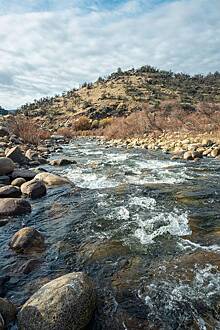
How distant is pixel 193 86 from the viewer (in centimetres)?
7350

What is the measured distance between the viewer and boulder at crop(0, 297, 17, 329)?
4.70 m

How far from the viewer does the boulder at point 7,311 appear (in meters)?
4.70

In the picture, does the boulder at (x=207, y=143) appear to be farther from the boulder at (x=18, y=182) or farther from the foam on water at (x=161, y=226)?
the foam on water at (x=161, y=226)

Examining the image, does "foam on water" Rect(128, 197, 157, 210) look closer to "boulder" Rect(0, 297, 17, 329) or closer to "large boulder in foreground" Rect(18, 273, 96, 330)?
"large boulder in foreground" Rect(18, 273, 96, 330)

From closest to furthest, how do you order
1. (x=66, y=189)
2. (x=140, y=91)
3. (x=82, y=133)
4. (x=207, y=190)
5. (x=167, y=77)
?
1. (x=207, y=190)
2. (x=66, y=189)
3. (x=82, y=133)
4. (x=140, y=91)
5. (x=167, y=77)

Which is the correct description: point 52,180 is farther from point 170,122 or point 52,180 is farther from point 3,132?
point 170,122

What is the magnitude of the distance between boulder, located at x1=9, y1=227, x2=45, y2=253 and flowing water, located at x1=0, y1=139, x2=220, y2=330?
18cm

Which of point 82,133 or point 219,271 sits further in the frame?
point 82,133

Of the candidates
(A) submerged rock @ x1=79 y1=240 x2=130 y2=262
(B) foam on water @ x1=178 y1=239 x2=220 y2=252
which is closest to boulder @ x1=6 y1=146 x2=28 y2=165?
(A) submerged rock @ x1=79 y1=240 x2=130 y2=262

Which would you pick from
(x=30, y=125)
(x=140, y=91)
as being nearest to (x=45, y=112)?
(x=140, y=91)

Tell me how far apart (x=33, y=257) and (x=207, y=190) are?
6822 millimetres

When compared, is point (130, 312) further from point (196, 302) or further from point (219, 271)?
point (219, 271)

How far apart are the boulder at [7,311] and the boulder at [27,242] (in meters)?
2.11

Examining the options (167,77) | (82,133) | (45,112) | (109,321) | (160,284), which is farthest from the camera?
(167,77)
